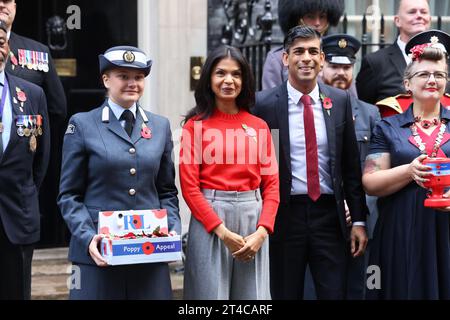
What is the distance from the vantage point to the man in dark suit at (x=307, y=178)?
5.43 metres

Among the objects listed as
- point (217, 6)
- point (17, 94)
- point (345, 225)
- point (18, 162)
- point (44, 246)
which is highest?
point (217, 6)

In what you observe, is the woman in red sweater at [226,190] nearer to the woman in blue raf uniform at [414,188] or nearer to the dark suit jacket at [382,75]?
the woman in blue raf uniform at [414,188]

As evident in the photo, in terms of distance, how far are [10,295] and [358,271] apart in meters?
2.03

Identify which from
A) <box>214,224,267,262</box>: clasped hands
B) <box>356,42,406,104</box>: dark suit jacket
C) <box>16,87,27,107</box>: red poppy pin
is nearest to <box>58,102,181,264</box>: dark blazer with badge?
<box>214,224,267,262</box>: clasped hands

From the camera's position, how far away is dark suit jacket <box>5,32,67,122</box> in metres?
5.87

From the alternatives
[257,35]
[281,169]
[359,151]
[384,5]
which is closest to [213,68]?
[281,169]

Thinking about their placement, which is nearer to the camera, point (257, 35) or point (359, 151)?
point (359, 151)

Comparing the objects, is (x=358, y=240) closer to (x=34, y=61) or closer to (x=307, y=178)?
(x=307, y=178)

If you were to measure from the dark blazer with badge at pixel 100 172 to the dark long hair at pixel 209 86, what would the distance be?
41cm

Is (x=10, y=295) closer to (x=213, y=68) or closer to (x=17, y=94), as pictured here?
(x=17, y=94)

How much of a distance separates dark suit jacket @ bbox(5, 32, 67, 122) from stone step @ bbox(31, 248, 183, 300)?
162 cm

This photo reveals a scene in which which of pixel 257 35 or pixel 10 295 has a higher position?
pixel 257 35

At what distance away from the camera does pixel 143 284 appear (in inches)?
197
